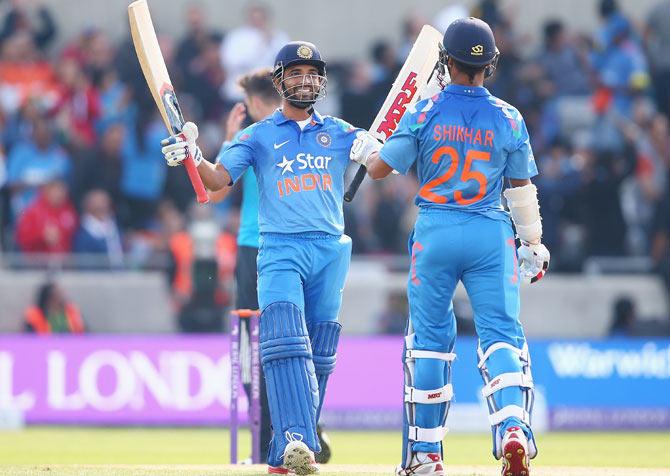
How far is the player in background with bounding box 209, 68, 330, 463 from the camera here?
10.4m

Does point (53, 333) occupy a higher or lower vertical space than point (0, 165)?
lower

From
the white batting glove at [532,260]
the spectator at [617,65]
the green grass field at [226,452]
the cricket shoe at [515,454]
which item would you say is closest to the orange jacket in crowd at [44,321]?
the green grass field at [226,452]

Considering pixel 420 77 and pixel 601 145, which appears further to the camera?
pixel 601 145

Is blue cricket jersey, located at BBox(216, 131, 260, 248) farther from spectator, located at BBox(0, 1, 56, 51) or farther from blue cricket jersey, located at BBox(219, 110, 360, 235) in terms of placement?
spectator, located at BBox(0, 1, 56, 51)

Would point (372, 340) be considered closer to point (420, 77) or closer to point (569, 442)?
point (569, 442)

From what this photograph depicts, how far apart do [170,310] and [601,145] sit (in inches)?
237

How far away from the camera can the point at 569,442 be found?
15.5m

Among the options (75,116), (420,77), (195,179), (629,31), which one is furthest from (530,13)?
(195,179)

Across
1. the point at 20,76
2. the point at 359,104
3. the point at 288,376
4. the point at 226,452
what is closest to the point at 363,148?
the point at 288,376

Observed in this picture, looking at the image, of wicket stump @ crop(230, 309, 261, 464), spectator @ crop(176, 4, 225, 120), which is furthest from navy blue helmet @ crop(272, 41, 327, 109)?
spectator @ crop(176, 4, 225, 120)

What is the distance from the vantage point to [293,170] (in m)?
8.99

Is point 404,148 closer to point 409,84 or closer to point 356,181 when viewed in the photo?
point 356,181

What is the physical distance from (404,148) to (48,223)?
1017cm

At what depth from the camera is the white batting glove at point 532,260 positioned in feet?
28.6
